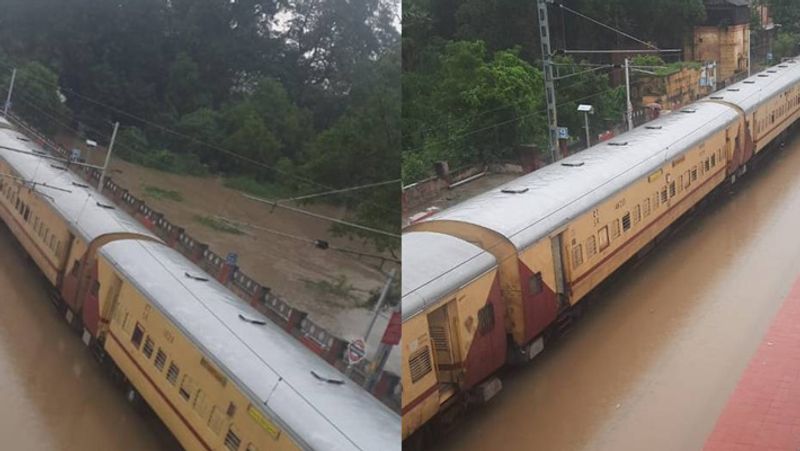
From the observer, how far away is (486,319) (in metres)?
3.48

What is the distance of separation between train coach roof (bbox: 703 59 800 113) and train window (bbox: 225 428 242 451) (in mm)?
6349

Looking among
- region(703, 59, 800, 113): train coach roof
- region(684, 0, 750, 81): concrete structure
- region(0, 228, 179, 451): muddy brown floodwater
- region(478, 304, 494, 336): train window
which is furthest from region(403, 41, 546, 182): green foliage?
region(703, 59, 800, 113): train coach roof

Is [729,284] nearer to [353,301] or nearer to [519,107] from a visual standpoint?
[519,107]

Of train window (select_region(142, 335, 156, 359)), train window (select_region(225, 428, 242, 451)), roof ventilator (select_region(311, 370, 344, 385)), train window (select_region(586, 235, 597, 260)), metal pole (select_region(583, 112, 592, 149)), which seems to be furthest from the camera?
metal pole (select_region(583, 112, 592, 149))

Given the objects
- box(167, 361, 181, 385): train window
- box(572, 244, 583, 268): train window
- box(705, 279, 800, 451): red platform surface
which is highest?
box(167, 361, 181, 385): train window

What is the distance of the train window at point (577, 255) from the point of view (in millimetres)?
4133

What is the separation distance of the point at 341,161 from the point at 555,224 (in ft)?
8.12

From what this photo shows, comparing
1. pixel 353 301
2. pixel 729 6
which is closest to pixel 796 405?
pixel 353 301

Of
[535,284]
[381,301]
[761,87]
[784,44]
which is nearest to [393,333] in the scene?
[381,301]

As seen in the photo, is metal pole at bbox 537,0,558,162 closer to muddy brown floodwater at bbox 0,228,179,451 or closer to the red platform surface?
the red platform surface

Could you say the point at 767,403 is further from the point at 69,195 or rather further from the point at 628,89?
the point at 628,89

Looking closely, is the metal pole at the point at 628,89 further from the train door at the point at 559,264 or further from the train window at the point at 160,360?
the train window at the point at 160,360

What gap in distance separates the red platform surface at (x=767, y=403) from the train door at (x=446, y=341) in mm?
1028

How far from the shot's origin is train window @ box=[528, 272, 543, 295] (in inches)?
147
